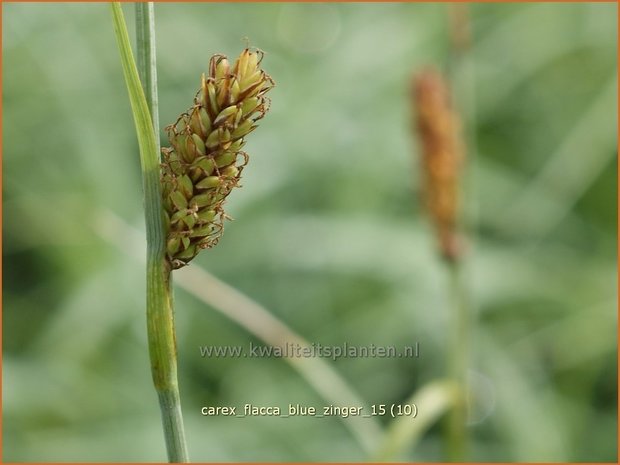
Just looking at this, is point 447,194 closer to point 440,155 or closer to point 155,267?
point 440,155

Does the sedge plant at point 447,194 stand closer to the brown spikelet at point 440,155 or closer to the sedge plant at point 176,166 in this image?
the brown spikelet at point 440,155

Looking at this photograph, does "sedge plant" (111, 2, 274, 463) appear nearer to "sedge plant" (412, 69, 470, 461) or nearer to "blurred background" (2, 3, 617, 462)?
"sedge plant" (412, 69, 470, 461)

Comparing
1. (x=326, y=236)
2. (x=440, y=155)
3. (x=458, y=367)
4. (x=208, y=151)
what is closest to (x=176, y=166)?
(x=208, y=151)

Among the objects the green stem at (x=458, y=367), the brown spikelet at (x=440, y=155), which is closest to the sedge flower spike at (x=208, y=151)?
the brown spikelet at (x=440, y=155)

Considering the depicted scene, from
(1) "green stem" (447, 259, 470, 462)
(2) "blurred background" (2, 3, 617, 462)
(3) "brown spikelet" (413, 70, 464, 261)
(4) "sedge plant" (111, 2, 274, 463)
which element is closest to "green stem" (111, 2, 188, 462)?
(4) "sedge plant" (111, 2, 274, 463)

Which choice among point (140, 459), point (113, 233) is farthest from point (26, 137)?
point (140, 459)

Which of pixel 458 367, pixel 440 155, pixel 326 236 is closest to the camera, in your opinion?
pixel 440 155
